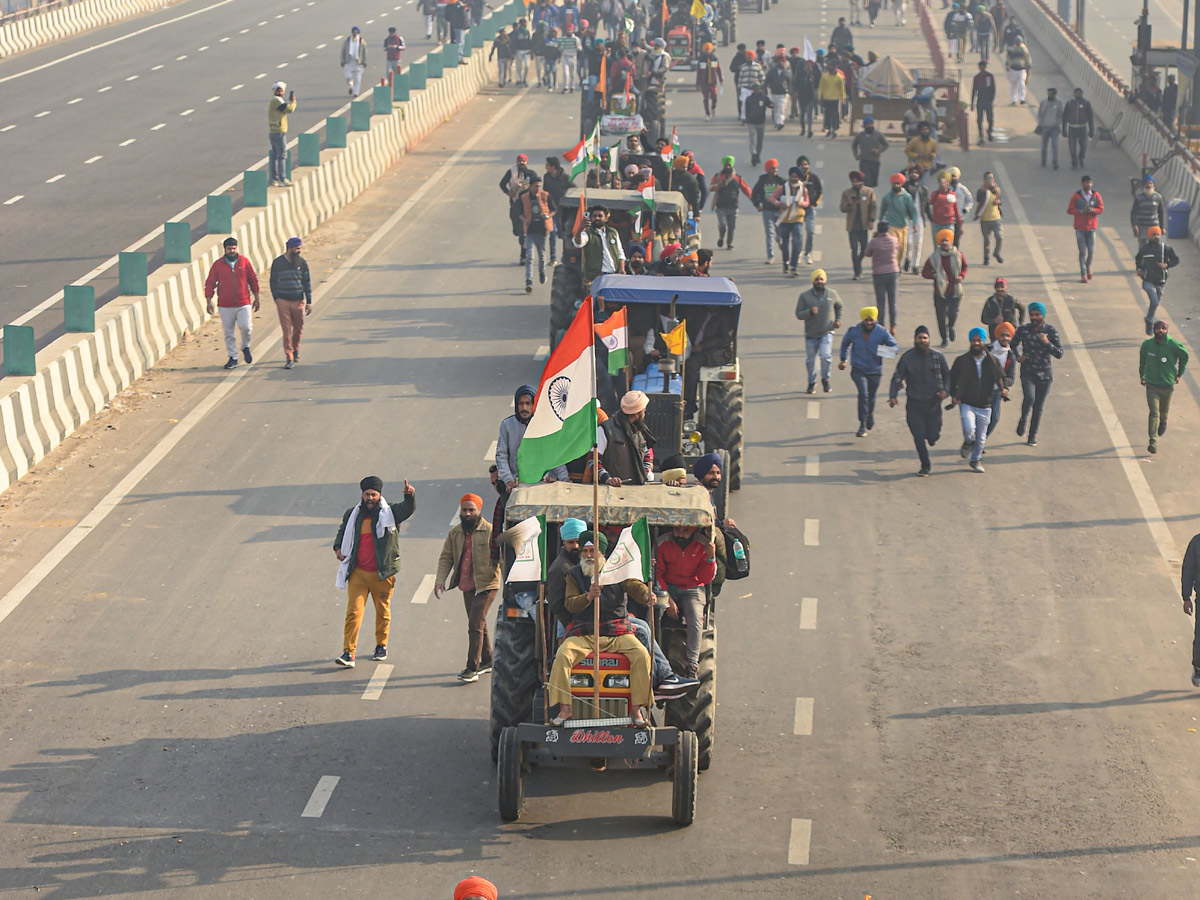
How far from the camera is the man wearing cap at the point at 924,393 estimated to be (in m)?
20.6

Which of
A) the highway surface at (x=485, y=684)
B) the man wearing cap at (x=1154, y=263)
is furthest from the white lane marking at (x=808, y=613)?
the man wearing cap at (x=1154, y=263)

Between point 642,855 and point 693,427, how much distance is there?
313 inches

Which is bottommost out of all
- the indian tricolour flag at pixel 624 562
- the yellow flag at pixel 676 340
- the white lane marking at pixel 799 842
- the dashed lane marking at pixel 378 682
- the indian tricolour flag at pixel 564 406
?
the dashed lane marking at pixel 378 682

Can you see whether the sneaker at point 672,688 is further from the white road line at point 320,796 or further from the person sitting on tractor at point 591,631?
the white road line at point 320,796

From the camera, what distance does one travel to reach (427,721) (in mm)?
14281

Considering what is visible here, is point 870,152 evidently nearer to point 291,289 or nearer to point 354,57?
point 291,289

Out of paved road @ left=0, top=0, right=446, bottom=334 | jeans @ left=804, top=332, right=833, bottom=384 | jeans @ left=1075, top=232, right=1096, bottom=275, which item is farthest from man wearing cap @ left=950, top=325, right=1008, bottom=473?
paved road @ left=0, top=0, right=446, bottom=334

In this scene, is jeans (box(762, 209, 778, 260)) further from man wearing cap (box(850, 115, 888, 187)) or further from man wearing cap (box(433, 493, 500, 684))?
man wearing cap (box(433, 493, 500, 684))

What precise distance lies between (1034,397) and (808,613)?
6.40m

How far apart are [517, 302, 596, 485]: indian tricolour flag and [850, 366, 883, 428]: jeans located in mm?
9557

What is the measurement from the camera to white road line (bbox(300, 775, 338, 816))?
12672mm

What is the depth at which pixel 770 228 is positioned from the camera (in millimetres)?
30453

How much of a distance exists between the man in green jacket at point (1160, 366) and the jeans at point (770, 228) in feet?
31.1

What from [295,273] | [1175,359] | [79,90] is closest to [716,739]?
[1175,359]
